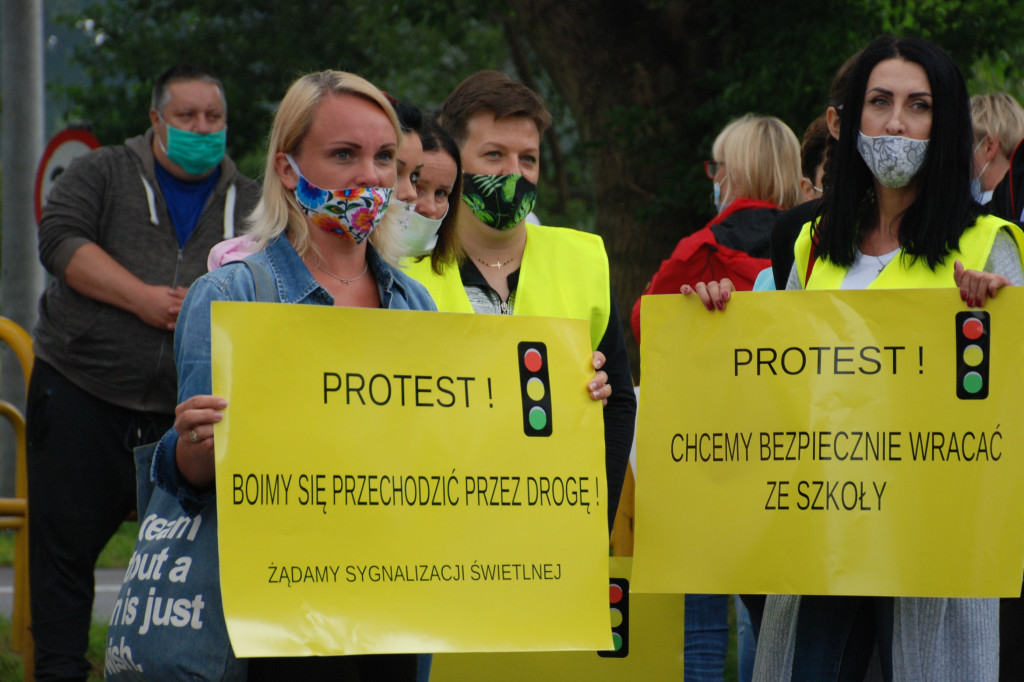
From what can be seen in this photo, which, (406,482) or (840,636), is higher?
(406,482)

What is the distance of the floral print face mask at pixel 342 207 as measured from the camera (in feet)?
9.94

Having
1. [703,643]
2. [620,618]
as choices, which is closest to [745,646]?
[703,643]

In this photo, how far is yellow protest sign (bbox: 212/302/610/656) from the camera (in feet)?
9.27

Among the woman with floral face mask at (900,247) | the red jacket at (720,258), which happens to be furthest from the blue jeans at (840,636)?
the red jacket at (720,258)

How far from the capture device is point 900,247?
362 centimetres

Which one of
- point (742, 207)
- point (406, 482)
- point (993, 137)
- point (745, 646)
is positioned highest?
point (993, 137)

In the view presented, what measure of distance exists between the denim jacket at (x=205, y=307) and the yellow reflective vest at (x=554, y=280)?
911 mm

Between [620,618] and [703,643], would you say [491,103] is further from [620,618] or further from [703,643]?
[703,643]

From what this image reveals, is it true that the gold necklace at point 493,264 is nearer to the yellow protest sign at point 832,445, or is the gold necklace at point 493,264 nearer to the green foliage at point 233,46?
the yellow protest sign at point 832,445

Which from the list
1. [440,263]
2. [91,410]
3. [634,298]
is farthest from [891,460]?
[634,298]

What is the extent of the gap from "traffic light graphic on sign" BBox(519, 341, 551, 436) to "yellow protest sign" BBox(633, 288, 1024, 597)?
0.46 metres

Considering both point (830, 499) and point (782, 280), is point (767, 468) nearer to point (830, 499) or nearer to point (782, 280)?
point (830, 499)

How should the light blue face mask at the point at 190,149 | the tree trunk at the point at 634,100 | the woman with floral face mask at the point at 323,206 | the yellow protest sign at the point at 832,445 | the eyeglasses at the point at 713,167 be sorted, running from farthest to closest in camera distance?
the tree trunk at the point at 634,100, the eyeglasses at the point at 713,167, the light blue face mask at the point at 190,149, the yellow protest sign at the point at 832,445, the woman with floral face mask at the point at 323,206

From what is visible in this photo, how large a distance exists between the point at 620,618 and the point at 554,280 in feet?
3.40
